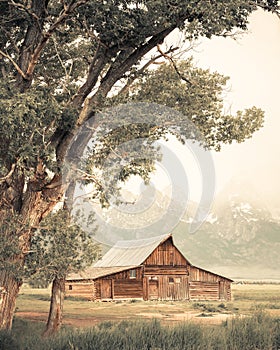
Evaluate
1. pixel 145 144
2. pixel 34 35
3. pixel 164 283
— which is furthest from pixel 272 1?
pixel 164 283

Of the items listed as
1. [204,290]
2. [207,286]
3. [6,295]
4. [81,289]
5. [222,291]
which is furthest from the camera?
[222,291]

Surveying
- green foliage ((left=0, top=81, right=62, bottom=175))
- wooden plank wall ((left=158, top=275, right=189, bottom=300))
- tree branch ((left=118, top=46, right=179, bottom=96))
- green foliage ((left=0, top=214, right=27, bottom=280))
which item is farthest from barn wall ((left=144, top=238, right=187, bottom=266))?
green foliage ((left=0, top=81, right=62, bottom=175))

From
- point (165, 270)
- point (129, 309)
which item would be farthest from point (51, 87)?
point (165, 270)

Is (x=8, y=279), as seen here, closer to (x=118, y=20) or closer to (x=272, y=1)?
(x=118, y=20)

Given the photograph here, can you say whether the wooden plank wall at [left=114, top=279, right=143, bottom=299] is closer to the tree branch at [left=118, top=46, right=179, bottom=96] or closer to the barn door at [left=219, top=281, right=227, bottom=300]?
the barn door at [left=219, top=281, right=227, bottom=300]

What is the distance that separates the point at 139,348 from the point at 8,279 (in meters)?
4.41

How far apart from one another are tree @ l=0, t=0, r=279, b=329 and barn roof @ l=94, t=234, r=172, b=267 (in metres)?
38.9

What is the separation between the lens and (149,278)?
5650cm

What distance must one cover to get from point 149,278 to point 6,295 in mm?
40122

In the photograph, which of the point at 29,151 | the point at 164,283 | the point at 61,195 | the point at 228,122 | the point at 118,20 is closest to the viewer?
the point at 29,151

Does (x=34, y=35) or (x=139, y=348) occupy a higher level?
(x=34, y=35)

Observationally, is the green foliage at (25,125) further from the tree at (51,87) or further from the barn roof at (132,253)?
the barn roof at (132,253)

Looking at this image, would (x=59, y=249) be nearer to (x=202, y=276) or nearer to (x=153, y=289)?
(x=153, y=289)

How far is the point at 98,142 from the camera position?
740 inches
